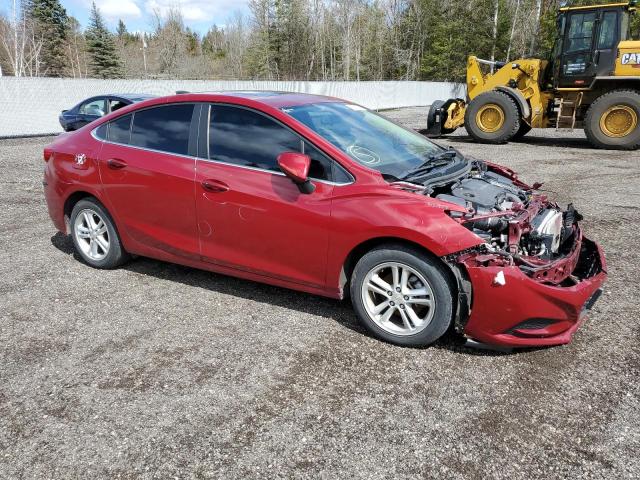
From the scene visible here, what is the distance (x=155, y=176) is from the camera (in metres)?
4.17

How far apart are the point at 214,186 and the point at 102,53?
53197 mm

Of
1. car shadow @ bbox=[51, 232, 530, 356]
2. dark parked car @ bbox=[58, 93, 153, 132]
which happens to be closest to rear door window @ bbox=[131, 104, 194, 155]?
car shadow @ bbox=[51, 232, 530, 356]

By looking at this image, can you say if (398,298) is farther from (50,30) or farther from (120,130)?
(50,30)

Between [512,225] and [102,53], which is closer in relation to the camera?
[512,225]

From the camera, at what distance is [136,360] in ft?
11.0

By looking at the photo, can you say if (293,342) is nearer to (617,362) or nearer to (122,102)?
(617,362)

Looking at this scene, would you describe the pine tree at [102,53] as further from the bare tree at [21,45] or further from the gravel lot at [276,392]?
the gravel lot at [276,392]

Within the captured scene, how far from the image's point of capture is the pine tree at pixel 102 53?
162 feet

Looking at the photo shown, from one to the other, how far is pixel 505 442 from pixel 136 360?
7.48 ft

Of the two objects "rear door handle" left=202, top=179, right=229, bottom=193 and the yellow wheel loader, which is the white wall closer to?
the yellow wheel loader

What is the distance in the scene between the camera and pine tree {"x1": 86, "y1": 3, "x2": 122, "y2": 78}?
162 ft

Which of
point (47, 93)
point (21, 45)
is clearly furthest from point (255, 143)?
point (21, 45)

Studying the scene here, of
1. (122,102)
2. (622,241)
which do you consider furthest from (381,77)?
(622,241)

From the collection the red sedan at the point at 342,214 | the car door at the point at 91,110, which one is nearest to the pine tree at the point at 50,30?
the car door at the point at 91,110
